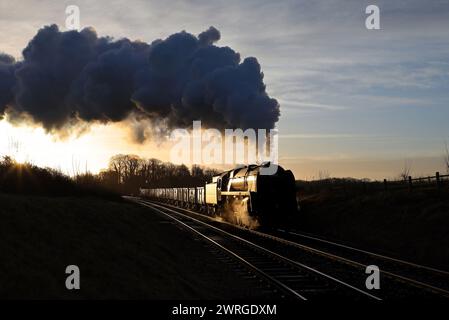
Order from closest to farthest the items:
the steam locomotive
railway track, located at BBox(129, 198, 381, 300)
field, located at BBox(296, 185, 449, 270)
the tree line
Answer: railway track, located at BBox(129, 198, 381, 300), field, located at BBox(296, 185, 449, 270), the steam locomotive, the tree line

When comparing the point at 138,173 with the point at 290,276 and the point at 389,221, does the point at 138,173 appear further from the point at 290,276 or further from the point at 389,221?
the point at 290,276

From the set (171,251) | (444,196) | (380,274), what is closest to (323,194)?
A: (444,196)

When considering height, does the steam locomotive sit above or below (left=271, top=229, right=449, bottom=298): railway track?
above

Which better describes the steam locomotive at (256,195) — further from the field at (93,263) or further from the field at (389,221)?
the field at (93,263)

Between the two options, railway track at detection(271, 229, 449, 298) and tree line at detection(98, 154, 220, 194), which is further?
tree line at detection(98, 154, 220, 194)

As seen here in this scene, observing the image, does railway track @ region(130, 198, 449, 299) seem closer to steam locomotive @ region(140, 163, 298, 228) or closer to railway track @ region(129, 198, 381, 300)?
railway track @ region(129, 198, 381, 300)

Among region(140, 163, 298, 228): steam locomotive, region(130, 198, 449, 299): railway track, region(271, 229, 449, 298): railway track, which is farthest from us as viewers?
region(140, 163, 298, 228): steam locomotive

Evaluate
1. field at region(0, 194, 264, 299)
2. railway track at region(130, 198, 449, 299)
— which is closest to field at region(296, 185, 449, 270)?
railway track at region(130, 198, 449, 299)

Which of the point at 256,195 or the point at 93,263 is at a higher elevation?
the point at 256,195

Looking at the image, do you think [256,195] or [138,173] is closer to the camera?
[256,195]

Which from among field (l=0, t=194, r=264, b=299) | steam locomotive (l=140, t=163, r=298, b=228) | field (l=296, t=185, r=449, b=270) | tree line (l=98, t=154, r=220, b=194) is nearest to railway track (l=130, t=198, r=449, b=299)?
field (l=296, t=185, r=449, b=270)

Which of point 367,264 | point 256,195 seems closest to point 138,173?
point 256,195
